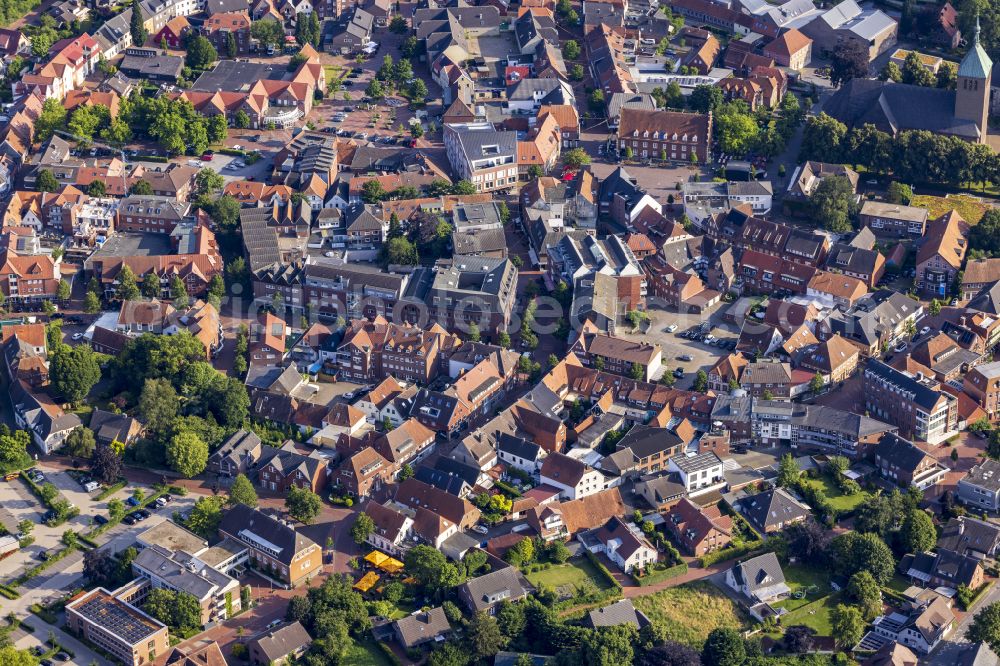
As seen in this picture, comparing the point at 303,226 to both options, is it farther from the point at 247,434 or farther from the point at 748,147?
the point at 748,147

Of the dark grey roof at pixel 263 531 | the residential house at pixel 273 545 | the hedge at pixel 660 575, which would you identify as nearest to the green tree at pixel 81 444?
the dark grey roof at pixel 263 531

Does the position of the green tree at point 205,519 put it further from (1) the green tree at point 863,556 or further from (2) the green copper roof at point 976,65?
(2) the green copper roof at point 976,65

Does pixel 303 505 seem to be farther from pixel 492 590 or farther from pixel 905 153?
pixel 905 153

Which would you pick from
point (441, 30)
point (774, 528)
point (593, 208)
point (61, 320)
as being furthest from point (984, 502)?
point (441, 30)

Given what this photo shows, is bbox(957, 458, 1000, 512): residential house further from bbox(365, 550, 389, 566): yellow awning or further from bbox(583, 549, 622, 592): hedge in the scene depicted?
bbox(365, 550, 389, 566): yellow awning

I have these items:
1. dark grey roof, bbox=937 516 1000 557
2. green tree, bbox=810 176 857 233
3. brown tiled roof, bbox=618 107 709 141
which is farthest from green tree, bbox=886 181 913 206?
dark grey roof, bbox=937 516 1000 557
